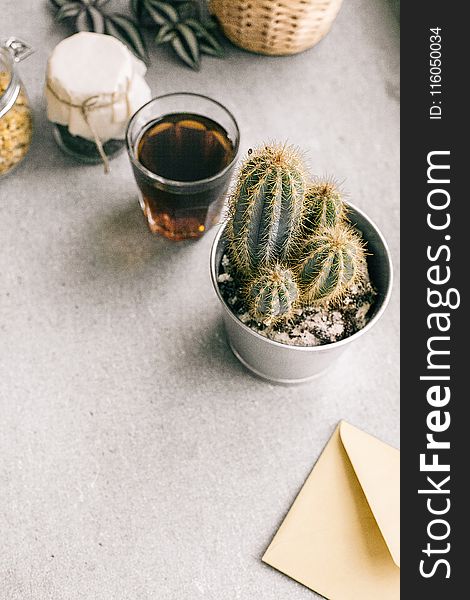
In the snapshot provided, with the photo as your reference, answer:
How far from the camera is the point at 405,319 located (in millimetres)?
768

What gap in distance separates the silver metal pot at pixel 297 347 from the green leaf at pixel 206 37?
1.20ft

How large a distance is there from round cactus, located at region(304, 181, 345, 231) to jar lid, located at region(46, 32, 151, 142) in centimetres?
28

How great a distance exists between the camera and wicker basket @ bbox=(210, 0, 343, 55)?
0.83m

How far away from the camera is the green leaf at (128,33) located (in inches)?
35.3

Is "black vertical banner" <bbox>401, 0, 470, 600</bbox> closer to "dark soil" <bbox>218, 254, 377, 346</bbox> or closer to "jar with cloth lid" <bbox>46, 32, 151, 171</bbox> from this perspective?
Answer: "dark soil" <bbox>218, 254, 377, 346</bbox>

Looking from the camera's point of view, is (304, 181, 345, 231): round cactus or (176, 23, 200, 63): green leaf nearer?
(304, 181, 345, 231): round cactus

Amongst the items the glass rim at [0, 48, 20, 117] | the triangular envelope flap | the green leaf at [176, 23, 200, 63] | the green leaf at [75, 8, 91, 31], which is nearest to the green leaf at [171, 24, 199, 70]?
the green leaf at [176, 23, 200, 63]

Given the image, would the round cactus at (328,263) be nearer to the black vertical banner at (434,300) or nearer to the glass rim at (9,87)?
the black vertical banner at (434,300)

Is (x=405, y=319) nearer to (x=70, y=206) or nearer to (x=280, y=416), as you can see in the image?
(x=280, y=416)

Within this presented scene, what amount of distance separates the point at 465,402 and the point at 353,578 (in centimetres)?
21

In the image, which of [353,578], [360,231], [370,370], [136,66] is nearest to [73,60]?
[136,66]

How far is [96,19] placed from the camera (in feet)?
2.91

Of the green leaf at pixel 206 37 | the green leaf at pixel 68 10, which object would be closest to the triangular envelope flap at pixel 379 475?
the green leaf at pixel 206 37

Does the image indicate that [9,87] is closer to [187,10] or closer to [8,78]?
[8,78]
